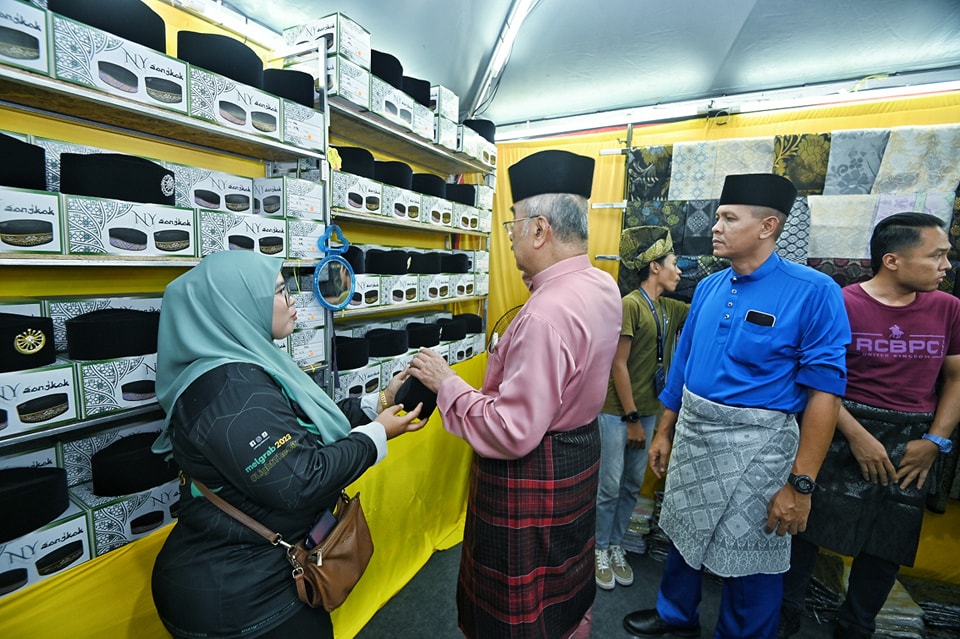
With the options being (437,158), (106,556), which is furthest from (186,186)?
(437,158)

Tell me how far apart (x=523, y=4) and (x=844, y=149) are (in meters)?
1.99

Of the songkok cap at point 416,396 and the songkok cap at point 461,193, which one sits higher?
the songkok cap at point 461,193

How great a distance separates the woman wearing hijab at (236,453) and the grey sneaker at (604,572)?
1.66 meters

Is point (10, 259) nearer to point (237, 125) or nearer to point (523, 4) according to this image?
point (237, 125)

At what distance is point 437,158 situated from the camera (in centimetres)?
253

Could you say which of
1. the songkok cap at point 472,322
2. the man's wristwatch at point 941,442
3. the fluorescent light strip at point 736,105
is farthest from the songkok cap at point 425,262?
the man's wristwatch at point 941,442

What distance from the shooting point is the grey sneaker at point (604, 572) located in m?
2.14

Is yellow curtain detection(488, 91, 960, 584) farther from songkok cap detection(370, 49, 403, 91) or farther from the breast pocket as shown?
the breast pocket

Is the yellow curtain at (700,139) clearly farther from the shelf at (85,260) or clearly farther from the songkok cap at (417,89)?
the shelf at (85,260)

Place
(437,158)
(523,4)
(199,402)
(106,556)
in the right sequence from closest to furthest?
(199,402) → (106,556) → (523,4) → (437,158)

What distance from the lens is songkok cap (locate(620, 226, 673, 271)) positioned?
228 centimetres

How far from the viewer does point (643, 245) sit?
8.44 ft

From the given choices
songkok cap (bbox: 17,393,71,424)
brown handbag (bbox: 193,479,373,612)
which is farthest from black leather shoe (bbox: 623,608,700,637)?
songkok cap (bbox: 17,393,71,424)

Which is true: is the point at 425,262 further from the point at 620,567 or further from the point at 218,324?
the point at 620,567
